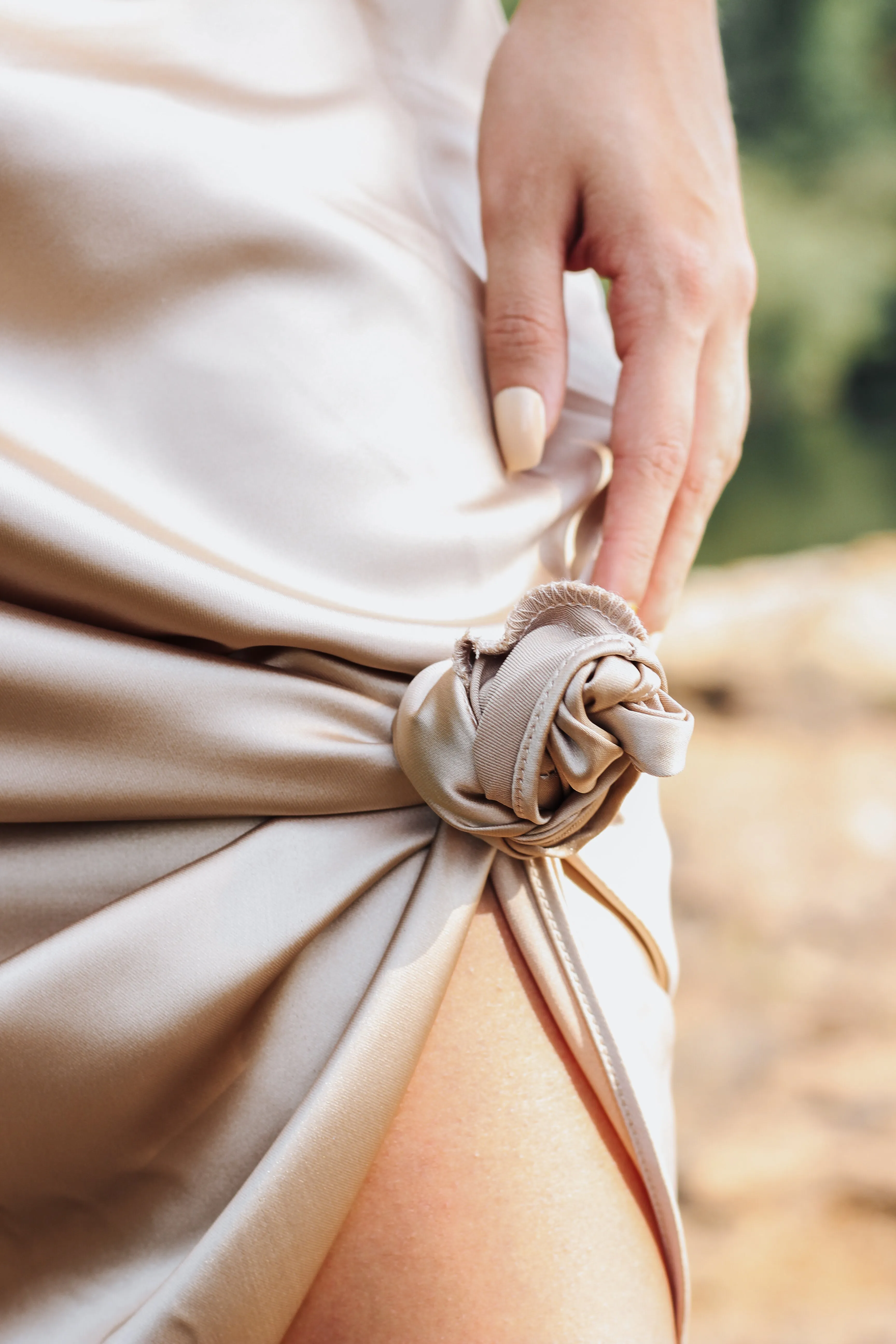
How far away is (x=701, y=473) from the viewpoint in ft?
2.65

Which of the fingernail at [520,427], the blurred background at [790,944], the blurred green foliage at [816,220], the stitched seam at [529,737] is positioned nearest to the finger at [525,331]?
the fingernail at [520,427]

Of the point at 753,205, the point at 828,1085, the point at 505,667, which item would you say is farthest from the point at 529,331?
the point at 753,205

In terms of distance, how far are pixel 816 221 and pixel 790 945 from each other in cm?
691

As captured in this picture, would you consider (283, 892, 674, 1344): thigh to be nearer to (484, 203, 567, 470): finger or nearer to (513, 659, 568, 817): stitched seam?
(513, 659, 568, 817): stitched seam

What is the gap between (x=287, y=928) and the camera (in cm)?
56

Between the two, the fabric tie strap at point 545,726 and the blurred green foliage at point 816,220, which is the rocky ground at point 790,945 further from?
the blurred green foliage at point 816,220

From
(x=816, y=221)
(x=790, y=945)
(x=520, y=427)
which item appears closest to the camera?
(x=520, y=427)

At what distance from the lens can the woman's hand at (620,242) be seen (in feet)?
2.44

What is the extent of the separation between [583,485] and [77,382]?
339 mm

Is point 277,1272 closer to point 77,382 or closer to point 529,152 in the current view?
point 77,382

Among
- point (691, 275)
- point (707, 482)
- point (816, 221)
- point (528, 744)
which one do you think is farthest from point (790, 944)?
point (816, 221)

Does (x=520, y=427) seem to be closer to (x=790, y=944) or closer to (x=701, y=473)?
(x=701, y=473)

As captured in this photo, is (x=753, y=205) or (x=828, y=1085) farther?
(x=753, y=205)

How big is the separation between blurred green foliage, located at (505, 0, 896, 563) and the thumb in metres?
6.67
